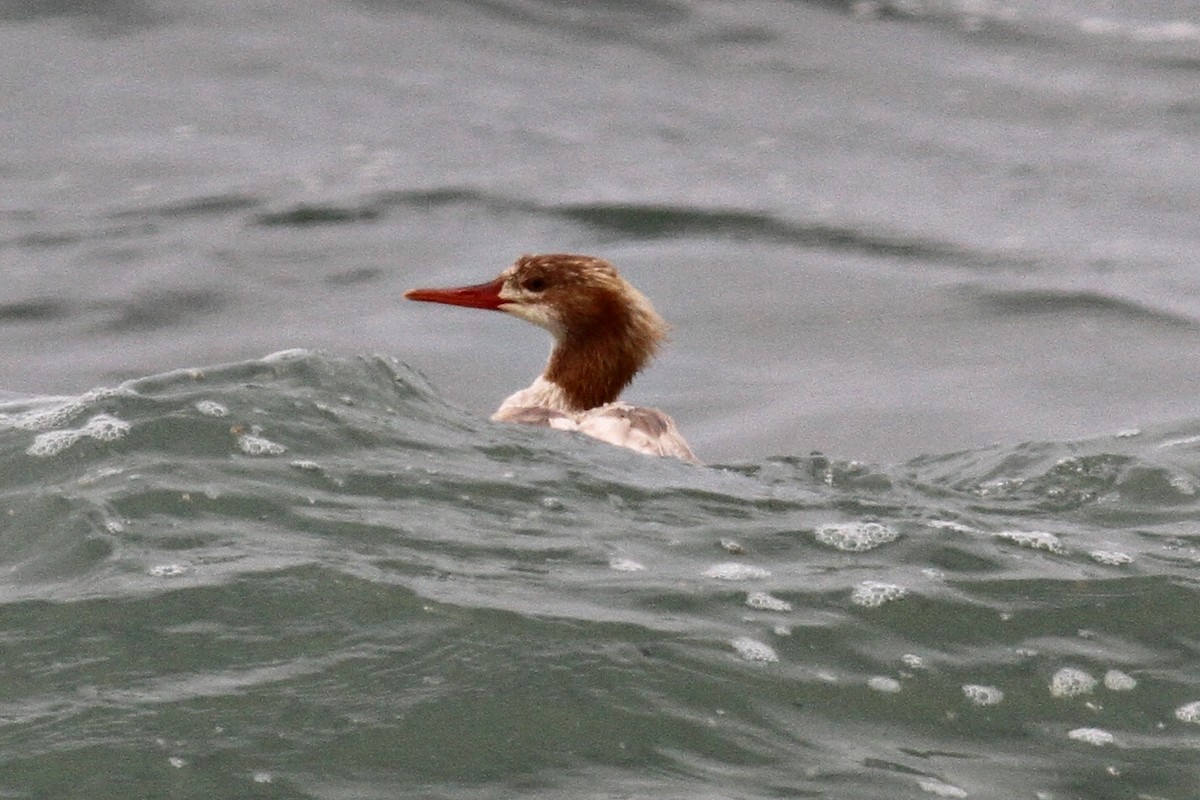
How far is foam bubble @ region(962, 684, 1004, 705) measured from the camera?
528 cm

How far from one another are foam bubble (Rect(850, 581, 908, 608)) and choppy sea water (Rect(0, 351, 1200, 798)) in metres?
0.02

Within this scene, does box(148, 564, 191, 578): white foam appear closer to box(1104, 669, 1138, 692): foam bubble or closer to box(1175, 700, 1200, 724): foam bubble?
box(1104, 669, 1138, 692): foam bubble

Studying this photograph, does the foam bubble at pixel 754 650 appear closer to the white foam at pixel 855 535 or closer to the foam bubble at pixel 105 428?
the white foam at pixel 855 535

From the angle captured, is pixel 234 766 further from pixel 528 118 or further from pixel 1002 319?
pixel 528 118

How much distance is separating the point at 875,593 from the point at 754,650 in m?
0.54

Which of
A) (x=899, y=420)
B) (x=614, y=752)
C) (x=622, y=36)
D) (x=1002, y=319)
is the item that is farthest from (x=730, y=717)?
(x=622, y=36)

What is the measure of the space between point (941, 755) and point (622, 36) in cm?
1171

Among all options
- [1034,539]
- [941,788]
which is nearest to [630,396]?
[1034,539]

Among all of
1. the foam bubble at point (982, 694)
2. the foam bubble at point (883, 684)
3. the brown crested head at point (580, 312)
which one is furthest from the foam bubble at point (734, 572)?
the brown crested head at point (580, 312)

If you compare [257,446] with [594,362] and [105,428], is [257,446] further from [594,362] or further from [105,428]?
[594,362]

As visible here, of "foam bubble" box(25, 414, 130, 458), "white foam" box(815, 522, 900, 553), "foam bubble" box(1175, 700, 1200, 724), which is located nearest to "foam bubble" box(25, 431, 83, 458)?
"foam bubble" box(25, 414, 130, 458)

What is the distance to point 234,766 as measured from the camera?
4738 millimetres

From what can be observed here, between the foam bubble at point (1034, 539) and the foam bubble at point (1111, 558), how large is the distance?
104mm

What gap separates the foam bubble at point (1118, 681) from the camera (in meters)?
5.39
